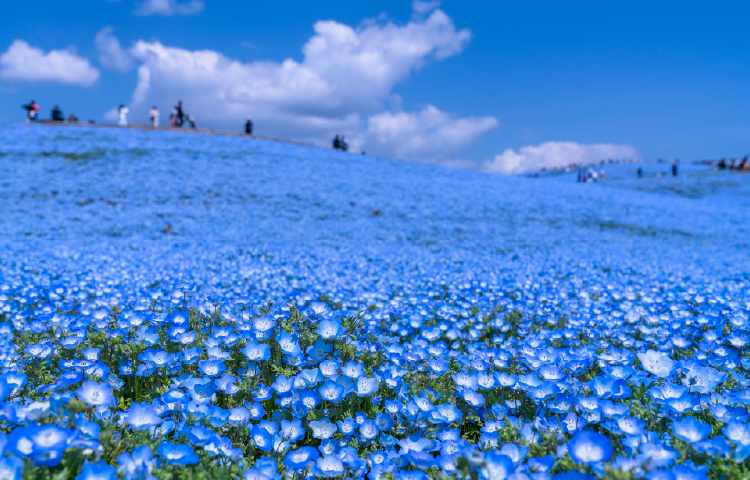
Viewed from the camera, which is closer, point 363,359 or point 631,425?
point 631,425

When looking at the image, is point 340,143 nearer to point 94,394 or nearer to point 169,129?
point 169,129

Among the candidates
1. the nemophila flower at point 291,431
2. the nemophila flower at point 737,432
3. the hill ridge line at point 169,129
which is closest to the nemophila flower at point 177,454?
the nemophila flower at point 291,431

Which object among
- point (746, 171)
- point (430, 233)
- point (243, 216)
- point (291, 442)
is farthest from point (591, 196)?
point (746, 171)

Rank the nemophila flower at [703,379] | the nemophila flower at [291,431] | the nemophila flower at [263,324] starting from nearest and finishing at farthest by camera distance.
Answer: the nemophila flower at [291,431] < the nemophila flower at [703,379] < the nemophila flower at [263,324]

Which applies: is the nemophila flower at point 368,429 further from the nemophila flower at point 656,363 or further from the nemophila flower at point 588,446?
the nemophila flower at point 656,363

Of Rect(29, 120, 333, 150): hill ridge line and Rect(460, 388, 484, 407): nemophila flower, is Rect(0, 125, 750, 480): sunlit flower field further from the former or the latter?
Rect(29, 120, 333, 150): hill ridge line

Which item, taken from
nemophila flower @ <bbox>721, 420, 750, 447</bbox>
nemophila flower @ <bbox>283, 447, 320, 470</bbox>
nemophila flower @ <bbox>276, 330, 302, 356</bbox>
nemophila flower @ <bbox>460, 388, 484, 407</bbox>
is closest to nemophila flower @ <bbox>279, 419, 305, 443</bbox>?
nemophila flower @ <bbox>283, 447, 320, 470</bbox>

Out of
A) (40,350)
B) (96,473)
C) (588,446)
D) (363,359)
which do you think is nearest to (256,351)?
(363,359)

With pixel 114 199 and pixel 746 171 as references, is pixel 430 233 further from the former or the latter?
pixel 746 171
